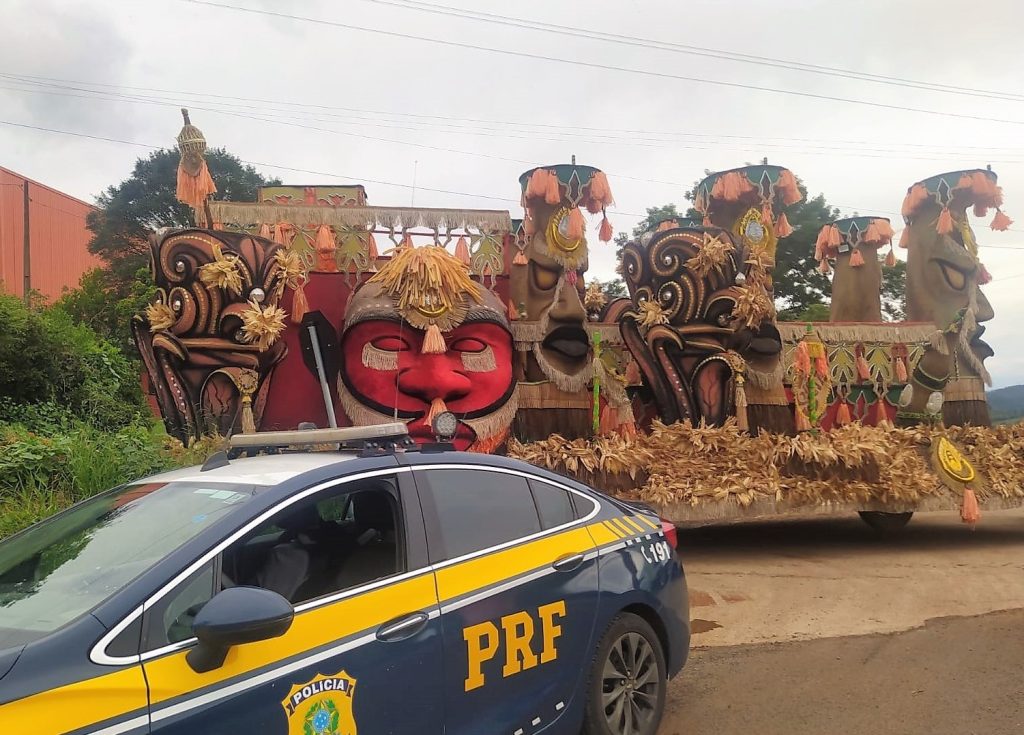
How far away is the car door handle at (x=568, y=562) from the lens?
333 cm

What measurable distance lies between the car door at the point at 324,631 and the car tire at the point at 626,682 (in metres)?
0.94

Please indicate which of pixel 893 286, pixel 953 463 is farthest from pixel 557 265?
pixel 893 286

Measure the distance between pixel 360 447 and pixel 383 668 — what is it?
3.40ft

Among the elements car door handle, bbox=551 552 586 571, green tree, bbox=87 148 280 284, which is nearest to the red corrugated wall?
green tree, bbox=87 148 280 284

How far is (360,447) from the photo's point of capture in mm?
3336

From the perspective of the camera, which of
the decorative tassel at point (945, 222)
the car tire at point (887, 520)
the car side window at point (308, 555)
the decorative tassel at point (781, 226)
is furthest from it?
the decorative tassel at point (781, 226)

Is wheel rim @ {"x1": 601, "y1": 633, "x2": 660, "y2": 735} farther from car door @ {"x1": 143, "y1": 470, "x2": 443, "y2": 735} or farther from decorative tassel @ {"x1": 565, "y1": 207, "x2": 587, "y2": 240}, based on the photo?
Answer: decorative tassel @ {"x1": 565, "y1": 207, "x2": 587, "y2": 240}

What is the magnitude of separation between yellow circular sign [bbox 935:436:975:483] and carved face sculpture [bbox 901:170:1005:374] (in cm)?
302

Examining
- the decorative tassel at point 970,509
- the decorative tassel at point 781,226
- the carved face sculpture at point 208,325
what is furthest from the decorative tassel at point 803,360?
the carved face sculpture at point 208,325

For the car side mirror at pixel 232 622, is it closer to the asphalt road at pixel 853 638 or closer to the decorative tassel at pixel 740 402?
the asphalt road at pixel 853 638

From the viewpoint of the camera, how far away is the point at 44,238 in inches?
1146

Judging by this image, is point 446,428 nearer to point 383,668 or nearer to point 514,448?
point 514,448

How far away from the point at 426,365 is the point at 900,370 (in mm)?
7669

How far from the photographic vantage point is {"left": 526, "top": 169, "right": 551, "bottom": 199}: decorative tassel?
9797 millimetres
